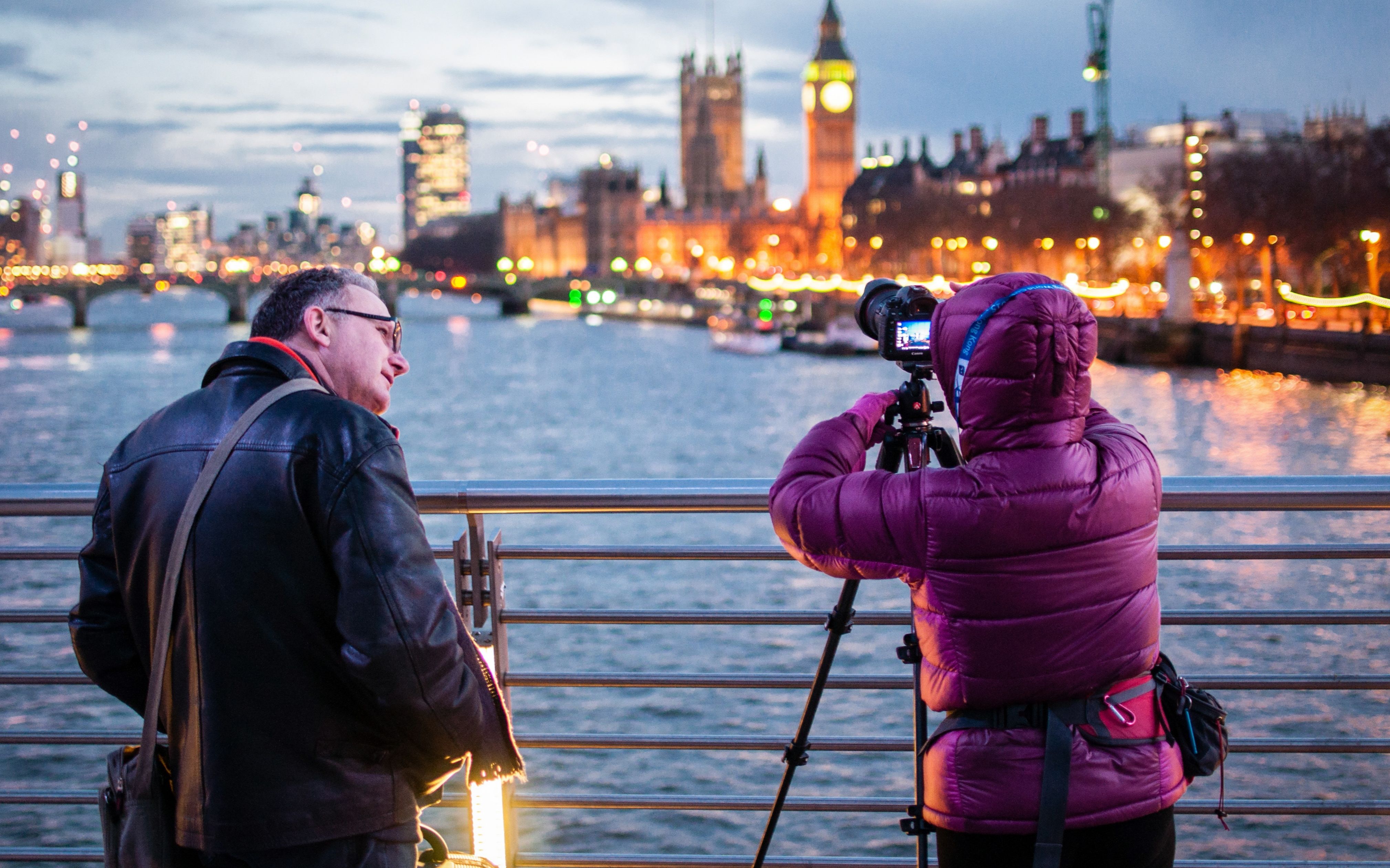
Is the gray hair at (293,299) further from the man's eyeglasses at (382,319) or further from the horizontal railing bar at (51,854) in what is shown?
the horizontal railing bar at (51,854)

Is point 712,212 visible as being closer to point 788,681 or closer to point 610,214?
point 610,214

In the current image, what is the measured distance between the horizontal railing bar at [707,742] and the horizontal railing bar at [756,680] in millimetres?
82

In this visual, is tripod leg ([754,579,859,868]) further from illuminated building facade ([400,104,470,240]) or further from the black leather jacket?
illuminated building facade ([400,104,470,240])

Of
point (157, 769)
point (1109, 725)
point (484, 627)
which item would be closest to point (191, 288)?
point (484, 627)

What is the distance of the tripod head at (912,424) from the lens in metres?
Answer: 1.75

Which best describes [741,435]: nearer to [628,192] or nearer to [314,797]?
[314,797]

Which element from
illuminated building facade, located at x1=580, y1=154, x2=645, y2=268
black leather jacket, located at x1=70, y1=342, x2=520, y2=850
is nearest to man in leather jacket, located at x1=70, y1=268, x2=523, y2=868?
black leather jacket, located at x1=70, y1=342, x2=520, y2=850

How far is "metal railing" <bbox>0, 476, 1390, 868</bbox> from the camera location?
2.10 metres

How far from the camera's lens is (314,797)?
151 cm

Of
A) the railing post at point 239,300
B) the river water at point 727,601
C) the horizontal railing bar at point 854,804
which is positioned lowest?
the river water at point 727,601

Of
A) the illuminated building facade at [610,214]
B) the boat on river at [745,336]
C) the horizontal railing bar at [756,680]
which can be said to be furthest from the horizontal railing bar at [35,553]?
the illuminated building facade at [610,214]

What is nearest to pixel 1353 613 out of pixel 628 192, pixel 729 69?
pixel 628 192

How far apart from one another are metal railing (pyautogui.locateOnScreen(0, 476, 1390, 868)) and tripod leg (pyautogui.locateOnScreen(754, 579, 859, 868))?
0.17 meters

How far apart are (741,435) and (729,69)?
3883 inches
